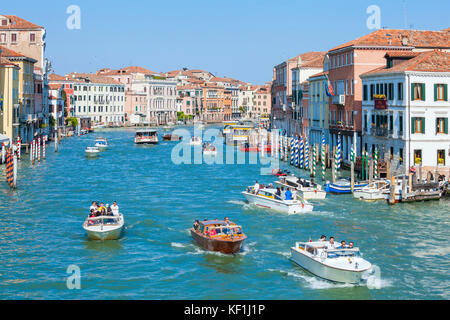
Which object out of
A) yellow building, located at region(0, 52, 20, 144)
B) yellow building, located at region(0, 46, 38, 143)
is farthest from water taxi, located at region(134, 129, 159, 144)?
yellow building, located at region(0, 52, 20, 144)

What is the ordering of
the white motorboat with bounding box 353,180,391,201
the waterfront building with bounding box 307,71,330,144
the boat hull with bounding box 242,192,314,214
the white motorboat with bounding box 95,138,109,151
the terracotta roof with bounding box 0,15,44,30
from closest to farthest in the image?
the boat hull with bounding box 242,192,314,214 → the white motorboat with bounding box 353,180,391,201 → the waterfront building with bounding box 307,71,330,144 → the white motorboat with bounding box 95,138,109,151 → the terracotta roof with bounding box 0,15,44,30

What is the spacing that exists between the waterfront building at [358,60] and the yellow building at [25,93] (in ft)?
103

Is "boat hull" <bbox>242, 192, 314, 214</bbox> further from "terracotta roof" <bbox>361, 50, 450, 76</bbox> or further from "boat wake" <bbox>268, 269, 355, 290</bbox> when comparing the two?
"terracotta roof" <bbox>361, 50, 450, 76</bbox>

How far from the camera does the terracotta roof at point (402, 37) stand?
4862 cm

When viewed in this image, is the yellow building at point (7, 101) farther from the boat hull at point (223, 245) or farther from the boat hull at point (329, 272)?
the boat hull at point (329, 272)

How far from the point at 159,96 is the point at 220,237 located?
12264 cm

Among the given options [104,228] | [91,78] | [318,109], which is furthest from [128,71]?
[104,228]

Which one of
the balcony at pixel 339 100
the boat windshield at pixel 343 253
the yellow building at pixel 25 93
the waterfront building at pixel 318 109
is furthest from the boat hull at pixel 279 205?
the yellow building at pixel 25 93

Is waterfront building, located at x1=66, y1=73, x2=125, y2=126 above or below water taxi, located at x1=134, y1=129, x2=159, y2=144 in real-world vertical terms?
above

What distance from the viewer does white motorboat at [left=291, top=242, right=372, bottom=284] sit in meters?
20.3

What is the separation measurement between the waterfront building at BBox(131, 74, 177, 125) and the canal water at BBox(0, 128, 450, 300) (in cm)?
9723
